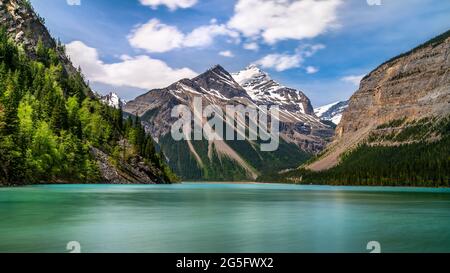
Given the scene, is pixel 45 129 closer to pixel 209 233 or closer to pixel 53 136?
pixel 53 136

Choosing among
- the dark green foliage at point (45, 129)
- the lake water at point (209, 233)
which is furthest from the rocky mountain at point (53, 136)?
the lake water at point (209, 233)

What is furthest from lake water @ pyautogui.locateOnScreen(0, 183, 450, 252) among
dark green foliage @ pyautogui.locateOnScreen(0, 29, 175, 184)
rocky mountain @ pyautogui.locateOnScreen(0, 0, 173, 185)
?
rocky mountain @ pyautogui.locateOnScreen(0, 0, 173, 185)

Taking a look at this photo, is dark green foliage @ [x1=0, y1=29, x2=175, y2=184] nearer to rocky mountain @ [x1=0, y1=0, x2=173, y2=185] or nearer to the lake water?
rocky mountain @ [x1=0, y1=0, x2=173, y2=185]

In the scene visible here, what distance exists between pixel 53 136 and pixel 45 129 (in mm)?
8312

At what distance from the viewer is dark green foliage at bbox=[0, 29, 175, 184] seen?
4441 inches

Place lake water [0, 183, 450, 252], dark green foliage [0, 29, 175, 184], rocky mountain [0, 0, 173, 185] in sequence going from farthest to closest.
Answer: rocky mountain [0, 0, 173, 185] < dark green foliage [0, 29, 175, 184] < lake water [0, 183, 450, 252]

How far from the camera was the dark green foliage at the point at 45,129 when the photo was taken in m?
113

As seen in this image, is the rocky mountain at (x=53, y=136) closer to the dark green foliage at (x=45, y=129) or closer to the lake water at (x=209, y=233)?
the dark green foliage at (x=45, y=129)

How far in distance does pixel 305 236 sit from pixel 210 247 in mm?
8910

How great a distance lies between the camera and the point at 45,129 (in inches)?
5251
